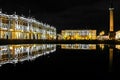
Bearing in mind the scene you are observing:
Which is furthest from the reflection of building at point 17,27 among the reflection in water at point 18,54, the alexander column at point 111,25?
the reflection in water at point 18,54

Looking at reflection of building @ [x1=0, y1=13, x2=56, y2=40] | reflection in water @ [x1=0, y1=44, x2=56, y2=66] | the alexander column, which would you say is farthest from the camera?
the alexander column

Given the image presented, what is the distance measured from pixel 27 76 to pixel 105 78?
11.1ft

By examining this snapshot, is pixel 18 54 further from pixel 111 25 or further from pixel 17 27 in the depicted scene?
pixel 111 25

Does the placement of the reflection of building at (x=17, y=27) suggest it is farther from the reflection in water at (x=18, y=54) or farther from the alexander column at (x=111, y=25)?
the reflection in water at (x=18, y=54)

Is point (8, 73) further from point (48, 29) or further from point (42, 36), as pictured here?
point (48, 29)

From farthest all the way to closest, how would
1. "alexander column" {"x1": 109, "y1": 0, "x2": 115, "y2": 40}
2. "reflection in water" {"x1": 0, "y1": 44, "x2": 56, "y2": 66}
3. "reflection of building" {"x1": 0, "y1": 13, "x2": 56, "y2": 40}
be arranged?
"alexander column" {"x1": 109, "y1": 0, "x2": 115, "y2": 40}
"reflection of building" {"x1": 0, "y1": 13, "x2": 56, "y2": 40}
"reflection in water" {"x1": 0, "y1": 44, "x2": 56, "y2": 66}

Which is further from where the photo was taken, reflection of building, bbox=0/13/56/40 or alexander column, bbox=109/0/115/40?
alexander column, bbox=109/0/115/40

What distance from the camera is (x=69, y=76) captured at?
1130cm

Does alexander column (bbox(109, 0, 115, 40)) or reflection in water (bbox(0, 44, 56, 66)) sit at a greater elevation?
alexander column (bbox(109, 0, 115, 40))

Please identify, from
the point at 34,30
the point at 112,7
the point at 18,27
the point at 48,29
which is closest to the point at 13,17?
the point at 18,27

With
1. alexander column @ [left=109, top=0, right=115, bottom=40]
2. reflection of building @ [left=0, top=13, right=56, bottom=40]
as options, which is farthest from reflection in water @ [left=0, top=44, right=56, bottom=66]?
alexander column @ [left=109, top=0, right=115, bottom=40]

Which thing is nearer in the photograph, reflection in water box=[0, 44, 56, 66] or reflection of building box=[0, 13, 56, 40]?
reflection in water box=[0, 44, 56, 66]

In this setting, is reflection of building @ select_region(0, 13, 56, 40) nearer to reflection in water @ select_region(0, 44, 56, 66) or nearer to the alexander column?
the alexander column

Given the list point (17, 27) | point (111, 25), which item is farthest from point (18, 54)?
point (111, 25)
